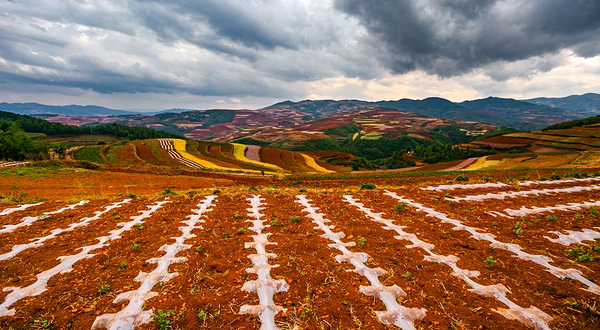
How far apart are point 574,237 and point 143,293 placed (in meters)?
13.3

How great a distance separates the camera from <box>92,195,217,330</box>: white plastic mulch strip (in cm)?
470

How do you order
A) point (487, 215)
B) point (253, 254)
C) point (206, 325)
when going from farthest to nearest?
point (487, 215) < point (253, 254) < point (206, 325)

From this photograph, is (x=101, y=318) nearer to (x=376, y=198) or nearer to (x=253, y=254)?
(x=253, y=254)

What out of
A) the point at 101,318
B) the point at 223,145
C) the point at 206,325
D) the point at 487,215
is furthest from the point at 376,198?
the point at 223,145

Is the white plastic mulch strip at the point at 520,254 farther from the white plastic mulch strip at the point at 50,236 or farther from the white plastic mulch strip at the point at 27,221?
the white plastic mulch strip at the point at 27,221

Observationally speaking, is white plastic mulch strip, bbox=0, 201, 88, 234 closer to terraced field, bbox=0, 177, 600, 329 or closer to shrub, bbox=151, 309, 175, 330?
terraced field, bbox=0, 177, 600, 329

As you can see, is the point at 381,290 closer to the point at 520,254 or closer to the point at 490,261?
the point at 490,261

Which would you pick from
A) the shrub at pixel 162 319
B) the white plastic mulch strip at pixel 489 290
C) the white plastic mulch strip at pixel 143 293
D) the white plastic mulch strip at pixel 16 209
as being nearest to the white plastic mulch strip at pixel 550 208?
the white plastic mulch strip at pixel 489 290

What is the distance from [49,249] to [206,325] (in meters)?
7.13

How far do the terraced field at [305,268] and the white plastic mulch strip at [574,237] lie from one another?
0.06m

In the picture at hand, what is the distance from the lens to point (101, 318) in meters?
4.79

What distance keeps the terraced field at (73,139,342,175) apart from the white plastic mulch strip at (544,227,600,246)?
4230 centimetres

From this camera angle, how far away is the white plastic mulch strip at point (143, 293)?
4695 mm

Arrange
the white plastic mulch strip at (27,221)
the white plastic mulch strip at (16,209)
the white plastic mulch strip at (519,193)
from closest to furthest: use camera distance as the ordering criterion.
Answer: the white plastic mulch strip at (27,221) → the white plastic mulch strip at (16,209) → the white plastic mulch strip at (519,193)
